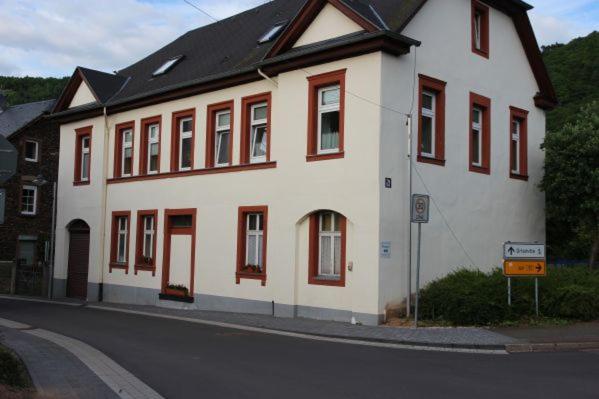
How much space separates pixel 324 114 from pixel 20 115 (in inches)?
1410

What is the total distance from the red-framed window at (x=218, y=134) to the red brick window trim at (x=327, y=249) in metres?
4.67

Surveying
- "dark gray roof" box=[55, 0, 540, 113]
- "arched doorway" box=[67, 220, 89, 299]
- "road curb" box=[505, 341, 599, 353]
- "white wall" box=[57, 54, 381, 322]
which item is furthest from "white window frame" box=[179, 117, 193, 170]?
"road curb" box=[505, 341, 599, 353]

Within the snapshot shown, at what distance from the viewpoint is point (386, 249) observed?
15.7 metres

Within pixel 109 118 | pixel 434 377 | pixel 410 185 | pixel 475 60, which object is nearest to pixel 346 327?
pixel 410 185

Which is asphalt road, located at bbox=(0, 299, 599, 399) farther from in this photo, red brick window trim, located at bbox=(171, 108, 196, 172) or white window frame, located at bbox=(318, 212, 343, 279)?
red brick window trim, located at bbox=(171, 108, 196, 172)

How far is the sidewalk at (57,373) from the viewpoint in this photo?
8052mm

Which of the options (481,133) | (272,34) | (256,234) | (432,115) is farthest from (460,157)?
(272,34)

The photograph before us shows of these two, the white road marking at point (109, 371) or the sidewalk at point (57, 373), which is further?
the white road marking at point (109, 371)

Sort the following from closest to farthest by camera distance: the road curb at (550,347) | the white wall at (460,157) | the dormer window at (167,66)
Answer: the road curb at (550,347)
the white wall at (460,157)
the dormer window at (167,66)

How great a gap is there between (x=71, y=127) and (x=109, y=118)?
288 centimetres

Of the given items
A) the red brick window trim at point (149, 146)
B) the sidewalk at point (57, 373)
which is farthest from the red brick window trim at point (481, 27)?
the sidewalk at point (57, 373)

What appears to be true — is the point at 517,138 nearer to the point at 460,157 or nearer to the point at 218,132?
the point at 460,157

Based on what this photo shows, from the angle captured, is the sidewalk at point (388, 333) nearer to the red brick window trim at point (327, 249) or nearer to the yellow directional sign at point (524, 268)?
the red brick window trim at point (327, 249)

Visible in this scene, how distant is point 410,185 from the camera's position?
16.1m
